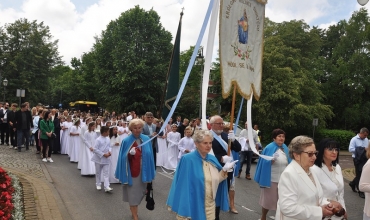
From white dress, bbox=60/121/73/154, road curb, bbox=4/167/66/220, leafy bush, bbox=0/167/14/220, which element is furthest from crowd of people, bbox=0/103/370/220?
white dress, bbox=60/121/73/154

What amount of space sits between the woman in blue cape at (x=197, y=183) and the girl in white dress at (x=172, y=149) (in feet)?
31.7

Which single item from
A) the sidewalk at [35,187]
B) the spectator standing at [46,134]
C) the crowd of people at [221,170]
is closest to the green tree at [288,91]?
the crowd of people at [221,170]

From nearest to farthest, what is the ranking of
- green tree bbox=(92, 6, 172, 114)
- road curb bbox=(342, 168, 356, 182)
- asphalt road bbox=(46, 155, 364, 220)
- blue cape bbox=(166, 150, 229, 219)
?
blue cape bbox=(166, 150, 229, 219)
asphalt road bbox=(46, 155, 364, 220)
road curb bbox=(342, 168, 356, 182)
green tree bbox=(92, 6, 172, 114)

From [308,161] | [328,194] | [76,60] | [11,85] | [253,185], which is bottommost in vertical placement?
[253,185]

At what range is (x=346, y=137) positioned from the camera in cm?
3334

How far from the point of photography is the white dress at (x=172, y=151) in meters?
14.4

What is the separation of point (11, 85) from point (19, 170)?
39.3 metres

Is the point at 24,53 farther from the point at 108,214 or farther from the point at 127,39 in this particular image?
the point at 108,214

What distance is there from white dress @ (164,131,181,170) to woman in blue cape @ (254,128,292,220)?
7.48 m

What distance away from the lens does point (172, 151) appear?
14.5 metres

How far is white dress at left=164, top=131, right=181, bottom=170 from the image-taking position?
14375 millimetres

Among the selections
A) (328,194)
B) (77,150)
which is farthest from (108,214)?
(77,150)

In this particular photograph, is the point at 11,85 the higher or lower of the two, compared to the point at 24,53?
lower

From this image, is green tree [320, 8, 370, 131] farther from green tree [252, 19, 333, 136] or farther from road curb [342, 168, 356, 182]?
road curb [342, 168, 356, 182]
